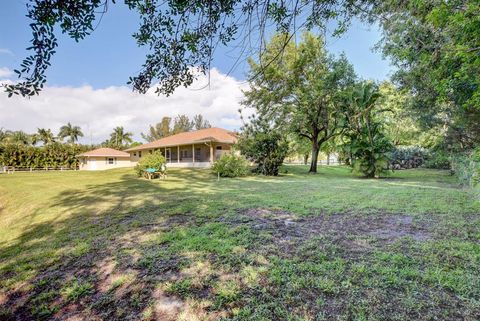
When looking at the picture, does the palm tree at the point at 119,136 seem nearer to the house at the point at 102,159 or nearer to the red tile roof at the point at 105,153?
the house at the point at 102,159

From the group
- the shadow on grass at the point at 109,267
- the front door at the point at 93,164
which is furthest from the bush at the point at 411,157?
the front door at the point at 93,164

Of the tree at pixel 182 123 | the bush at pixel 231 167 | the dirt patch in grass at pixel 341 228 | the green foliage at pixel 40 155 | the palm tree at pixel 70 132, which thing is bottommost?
the dirt patch in grass at pixel 341 228

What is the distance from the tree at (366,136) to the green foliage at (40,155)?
1346 inches

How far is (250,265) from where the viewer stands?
3.00 meters

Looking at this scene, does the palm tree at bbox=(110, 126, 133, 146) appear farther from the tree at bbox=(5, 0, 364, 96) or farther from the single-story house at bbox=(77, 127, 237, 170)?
the tree at bbox=(5, 0, 364, 96)

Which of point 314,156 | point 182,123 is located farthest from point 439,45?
point 182,123

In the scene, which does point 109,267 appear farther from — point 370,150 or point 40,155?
point 40,155

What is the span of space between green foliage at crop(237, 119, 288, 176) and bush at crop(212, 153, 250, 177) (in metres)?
1.24

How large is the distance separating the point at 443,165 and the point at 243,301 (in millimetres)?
22848

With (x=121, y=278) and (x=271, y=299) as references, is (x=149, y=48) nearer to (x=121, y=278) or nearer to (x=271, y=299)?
(x=121, y=278)

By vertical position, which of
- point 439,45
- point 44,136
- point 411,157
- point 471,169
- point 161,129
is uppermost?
point 161,129

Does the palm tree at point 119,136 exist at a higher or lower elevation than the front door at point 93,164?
higher

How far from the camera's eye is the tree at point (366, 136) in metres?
13.8

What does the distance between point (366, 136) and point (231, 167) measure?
325 inches
